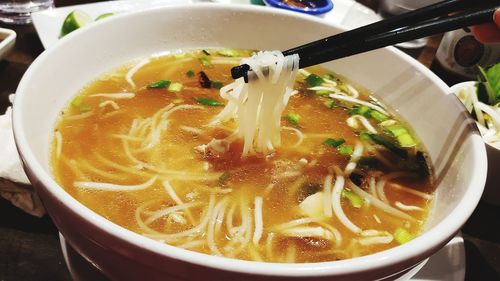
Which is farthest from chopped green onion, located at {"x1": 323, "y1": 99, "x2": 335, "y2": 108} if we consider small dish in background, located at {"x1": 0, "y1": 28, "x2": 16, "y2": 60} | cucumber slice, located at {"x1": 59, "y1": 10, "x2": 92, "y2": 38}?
small dish in background, located at {"x1": 0, "y1": 28, "x2": 16, "y2": 60}

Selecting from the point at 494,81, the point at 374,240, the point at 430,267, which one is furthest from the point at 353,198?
the point at 494,81

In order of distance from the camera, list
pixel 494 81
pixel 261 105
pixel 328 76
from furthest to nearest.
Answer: pixel 494 81, pixel 328 76, pixel 261 105

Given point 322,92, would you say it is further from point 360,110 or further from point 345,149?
point 345,149

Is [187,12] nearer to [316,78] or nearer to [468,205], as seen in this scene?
[316,78]

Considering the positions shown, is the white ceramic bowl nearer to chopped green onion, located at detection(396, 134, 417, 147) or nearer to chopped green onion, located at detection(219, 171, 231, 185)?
chopped green onion, located at detection(396, 134, 417, 147)

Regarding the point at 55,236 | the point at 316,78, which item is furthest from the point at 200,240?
the point at 316,78

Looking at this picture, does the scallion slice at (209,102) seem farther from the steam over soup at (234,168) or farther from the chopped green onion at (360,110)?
the chopped green onion at (360,110)

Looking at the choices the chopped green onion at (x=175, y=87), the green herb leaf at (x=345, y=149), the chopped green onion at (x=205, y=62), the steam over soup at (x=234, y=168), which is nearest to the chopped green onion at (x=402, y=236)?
the steam over soup at (x=234, y=168)
